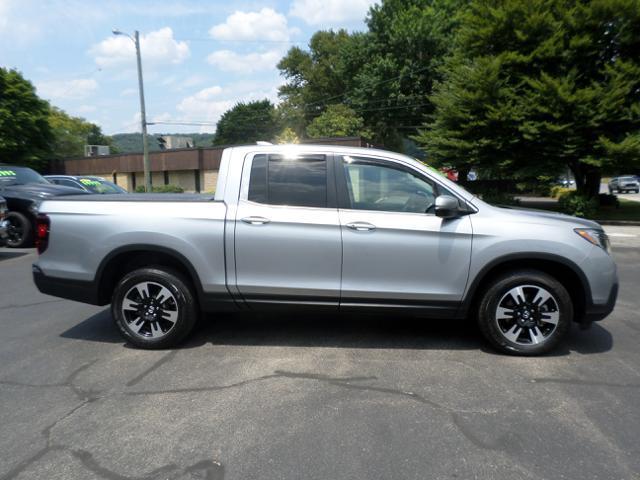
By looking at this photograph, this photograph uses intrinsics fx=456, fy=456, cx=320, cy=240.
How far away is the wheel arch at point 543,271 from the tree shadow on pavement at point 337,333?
488 mm

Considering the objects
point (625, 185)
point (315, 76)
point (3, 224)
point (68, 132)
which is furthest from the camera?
point (68, 132)

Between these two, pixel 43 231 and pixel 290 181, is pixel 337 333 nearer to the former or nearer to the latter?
pixel 290 181

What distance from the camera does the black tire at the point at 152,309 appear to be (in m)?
4.25

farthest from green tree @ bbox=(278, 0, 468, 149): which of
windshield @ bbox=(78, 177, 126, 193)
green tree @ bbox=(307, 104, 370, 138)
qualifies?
windshield @ bbox=(78, 177, 126, 193)

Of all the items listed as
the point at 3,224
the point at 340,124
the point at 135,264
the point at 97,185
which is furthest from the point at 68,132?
the point at 135,264

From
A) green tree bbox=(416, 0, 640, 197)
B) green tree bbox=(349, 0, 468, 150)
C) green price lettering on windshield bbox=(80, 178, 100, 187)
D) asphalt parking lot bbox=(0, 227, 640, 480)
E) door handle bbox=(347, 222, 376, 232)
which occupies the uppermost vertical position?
green tree bbox=(349, 0, 468, 150)

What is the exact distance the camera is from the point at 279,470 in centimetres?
254

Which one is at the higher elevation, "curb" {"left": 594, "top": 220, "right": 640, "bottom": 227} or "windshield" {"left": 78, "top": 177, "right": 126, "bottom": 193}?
"windshield" {"left": 78, "top": 177, "right": 126, "bottom": 193}

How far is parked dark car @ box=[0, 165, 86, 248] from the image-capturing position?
10.1 meters

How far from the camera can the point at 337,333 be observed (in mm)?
4750

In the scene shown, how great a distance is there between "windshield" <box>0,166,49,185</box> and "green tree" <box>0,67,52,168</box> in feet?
116

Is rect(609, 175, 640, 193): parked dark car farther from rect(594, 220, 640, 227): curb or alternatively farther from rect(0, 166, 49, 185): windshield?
rect(0, 166, 49, 185): windshield

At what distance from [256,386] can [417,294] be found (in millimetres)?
1606

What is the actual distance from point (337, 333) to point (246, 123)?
87.1 meters
